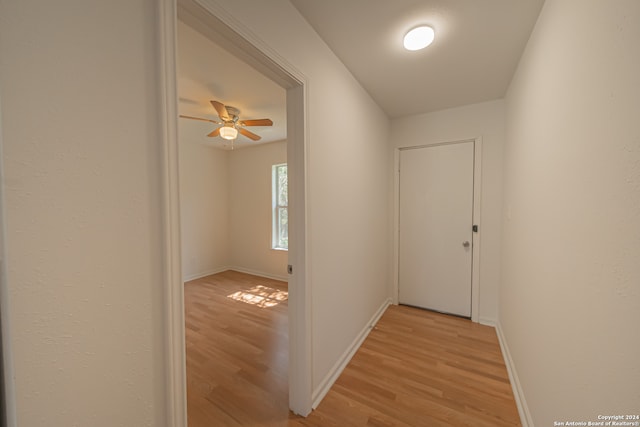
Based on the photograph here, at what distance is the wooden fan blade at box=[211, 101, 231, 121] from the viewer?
219 cm

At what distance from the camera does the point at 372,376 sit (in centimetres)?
173

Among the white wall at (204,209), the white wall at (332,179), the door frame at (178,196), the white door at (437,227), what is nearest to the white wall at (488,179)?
the white door at (437,227)

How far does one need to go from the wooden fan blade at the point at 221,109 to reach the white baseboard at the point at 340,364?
249cm

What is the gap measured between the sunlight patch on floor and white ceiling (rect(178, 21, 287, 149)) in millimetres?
2467

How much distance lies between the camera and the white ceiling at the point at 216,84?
5.43 feet

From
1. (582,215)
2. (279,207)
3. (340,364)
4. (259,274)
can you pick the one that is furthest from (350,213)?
(259,274)

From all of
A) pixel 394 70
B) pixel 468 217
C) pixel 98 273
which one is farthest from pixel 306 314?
pixel 468 217

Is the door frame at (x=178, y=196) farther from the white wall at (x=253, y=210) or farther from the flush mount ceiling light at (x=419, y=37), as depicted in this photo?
the white wall at (x=253, y=210)

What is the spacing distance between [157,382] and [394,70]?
2.38 metres

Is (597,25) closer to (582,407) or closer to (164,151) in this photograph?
(582,407)

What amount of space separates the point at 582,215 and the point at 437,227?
198cm

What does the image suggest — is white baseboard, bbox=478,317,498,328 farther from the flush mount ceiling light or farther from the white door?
the flush mount ceiling light

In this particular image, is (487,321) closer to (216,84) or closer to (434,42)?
(434,42)

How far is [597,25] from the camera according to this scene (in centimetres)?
76
